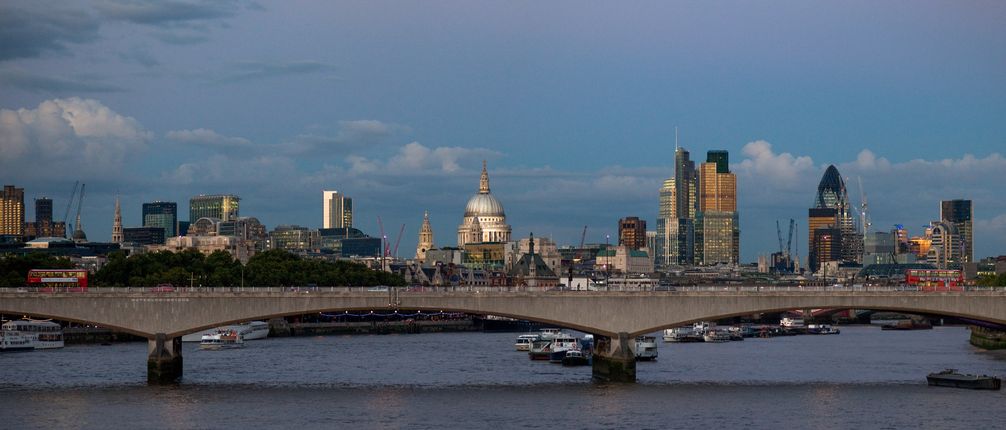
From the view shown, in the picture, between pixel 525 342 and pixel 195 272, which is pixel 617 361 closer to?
pixel 525 342

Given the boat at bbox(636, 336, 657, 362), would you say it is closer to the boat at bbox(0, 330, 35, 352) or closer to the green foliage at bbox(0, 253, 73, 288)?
the boat at bbox(0, 330, 35, 352)

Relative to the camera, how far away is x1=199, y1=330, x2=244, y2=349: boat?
155m

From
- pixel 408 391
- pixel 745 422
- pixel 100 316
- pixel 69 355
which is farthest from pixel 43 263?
pixel 745 422

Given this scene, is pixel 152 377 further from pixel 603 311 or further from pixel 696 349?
pixel 696 349

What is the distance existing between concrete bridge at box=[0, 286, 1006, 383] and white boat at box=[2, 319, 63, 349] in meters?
39.6

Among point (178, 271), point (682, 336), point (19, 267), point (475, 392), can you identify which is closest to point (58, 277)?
point (475, 392)

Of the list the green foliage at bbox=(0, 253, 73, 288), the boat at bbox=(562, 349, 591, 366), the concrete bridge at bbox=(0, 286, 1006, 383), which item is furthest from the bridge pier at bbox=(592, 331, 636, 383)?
the green foliage at bbox=(0, 253, 73, 288)

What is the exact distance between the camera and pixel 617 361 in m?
114

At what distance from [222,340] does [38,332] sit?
17.3 meters

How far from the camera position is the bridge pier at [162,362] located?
110188mm

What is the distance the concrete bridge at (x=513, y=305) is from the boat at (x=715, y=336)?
70531 mm

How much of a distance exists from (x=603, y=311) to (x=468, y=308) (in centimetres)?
936

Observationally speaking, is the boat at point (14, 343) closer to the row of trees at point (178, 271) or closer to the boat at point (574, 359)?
the row of trees at point (178, 271)

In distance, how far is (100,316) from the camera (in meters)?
111
